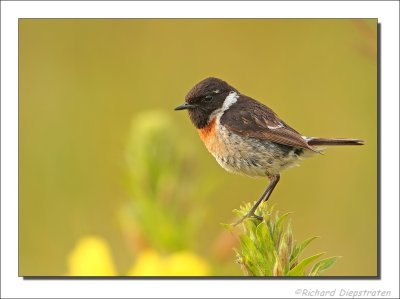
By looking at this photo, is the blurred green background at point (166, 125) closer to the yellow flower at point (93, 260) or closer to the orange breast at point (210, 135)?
the orange breast at point (210, 135)

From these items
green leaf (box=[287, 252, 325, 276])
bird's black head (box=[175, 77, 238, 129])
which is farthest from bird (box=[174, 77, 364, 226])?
green leaf (box=[287, 252, 325, 276])

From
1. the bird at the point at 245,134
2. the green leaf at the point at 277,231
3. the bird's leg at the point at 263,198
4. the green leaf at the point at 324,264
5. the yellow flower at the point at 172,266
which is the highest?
the bird at the point at 245,134

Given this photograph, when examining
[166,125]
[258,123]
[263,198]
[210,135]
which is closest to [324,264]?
[263,198]

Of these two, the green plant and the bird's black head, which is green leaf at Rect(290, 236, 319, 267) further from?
the bird's black head

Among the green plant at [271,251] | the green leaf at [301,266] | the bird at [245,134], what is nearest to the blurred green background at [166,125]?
the bird at [245,134]

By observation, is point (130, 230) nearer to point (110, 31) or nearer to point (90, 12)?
point (90, 12)

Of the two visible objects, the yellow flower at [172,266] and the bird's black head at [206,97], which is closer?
the yellow flower at [172,266]
